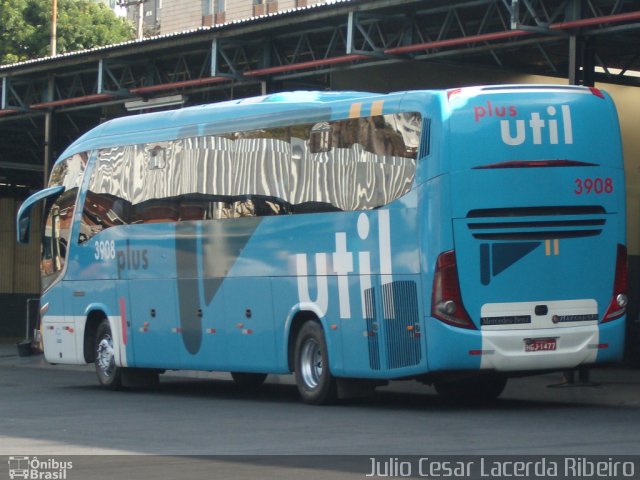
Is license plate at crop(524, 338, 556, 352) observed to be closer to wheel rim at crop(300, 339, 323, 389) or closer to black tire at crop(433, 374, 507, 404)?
black tire at crop(433, 374, 507, 404)

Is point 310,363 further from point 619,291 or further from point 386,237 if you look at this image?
point 619,291

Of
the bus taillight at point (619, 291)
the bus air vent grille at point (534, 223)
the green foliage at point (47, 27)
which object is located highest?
the green foliage at point (47, 27)

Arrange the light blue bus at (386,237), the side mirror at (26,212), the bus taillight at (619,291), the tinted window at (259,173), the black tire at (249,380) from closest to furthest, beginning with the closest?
the light blue bus at (386,237)
the bus taillight at (619,291)
the tinted window at (259,173)
the black tire at (249,380)
the side mirror at (26,212)

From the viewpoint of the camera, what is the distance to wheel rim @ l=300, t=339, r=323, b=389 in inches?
707

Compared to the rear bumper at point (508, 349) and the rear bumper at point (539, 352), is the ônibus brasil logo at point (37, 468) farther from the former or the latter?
the rear bumper at point (539, 352)

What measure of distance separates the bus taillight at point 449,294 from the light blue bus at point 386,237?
0.05 feet

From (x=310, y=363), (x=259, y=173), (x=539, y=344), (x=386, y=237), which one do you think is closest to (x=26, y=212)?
(x=259, y=173)

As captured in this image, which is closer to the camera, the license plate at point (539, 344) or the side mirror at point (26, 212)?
the license plate at point (539, 344)

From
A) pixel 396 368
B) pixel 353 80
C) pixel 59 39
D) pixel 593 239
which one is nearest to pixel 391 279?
pixel 396 368

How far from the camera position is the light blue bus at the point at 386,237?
627 inches

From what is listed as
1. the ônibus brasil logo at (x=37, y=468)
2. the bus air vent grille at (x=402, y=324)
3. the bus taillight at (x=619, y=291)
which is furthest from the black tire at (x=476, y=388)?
the ônibus brasil logo at (x=37, y=468)

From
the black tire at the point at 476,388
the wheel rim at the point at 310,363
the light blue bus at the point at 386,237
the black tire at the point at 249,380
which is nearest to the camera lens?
the light blue bus at the point at 386,237

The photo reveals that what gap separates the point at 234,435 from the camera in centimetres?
1398

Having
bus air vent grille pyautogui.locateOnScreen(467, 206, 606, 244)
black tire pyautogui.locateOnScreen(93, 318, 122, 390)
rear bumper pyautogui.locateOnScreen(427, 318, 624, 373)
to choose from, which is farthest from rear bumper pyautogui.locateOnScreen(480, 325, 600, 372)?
black tire pyautogui.locateOnScreen(93, 318, 122, 390)
